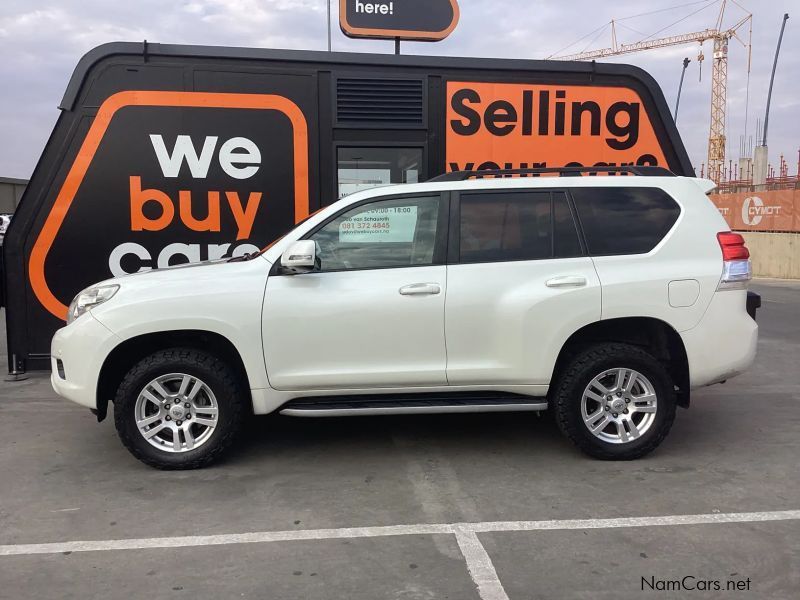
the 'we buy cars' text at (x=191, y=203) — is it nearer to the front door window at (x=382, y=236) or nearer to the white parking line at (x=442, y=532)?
the front door window at (x=382, y=236)

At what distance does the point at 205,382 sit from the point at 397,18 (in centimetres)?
532

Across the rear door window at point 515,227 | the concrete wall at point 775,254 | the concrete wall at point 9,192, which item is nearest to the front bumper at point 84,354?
the rear door window at point 515,227

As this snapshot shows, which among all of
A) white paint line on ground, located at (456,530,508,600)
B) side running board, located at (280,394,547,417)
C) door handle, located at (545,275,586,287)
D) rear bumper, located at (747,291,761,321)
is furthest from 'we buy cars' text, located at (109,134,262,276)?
rear bumper, located at (747,291,761,321)

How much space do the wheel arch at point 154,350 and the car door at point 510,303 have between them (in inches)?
55.8

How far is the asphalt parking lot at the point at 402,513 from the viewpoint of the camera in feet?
9.95

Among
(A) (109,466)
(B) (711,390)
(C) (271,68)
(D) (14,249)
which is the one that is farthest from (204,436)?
(B) (711,390)

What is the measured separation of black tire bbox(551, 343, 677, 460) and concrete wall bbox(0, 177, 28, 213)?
40636mm

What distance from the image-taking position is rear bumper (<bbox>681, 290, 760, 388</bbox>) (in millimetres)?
4410

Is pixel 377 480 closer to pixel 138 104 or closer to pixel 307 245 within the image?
pixel 307 245

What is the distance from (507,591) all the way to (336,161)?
15.0ft

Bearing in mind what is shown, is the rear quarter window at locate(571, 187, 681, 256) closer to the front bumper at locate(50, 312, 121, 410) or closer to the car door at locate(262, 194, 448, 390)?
the car door at locate(262, 194, 448, 390)

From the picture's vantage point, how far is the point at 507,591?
2922mm

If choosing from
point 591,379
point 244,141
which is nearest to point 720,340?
point 591,379

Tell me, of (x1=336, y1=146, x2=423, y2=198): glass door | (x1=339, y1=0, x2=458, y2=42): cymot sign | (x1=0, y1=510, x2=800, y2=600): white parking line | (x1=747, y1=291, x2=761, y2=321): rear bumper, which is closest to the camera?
(x1=0, y1=510, x2=800, y2=600): white parking line
